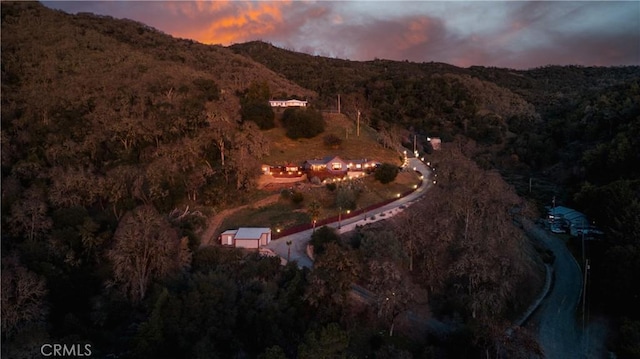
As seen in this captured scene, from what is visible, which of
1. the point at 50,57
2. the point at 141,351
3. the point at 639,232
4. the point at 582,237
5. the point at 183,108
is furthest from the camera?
the point at 50,57

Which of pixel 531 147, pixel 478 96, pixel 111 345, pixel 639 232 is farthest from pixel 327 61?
pixel 111 345

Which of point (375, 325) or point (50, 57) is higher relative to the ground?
point (50, 57)

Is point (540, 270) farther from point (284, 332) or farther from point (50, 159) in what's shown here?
point (50, 159)

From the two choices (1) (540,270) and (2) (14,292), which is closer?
(2) (14,292)

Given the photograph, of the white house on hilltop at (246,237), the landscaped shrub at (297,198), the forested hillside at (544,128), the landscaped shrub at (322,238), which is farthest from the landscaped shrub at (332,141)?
the landscaped shrub at (322,238)

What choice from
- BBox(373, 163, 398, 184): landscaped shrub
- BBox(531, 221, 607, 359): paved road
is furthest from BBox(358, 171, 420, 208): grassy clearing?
BBox(531, 221, 607, 359): paved road

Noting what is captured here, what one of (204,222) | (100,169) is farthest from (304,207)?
(100,169)

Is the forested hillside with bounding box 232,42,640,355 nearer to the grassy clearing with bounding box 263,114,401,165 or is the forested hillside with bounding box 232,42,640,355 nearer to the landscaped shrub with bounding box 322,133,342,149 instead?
the grassy clearing with bounding box 263,114,401,165
